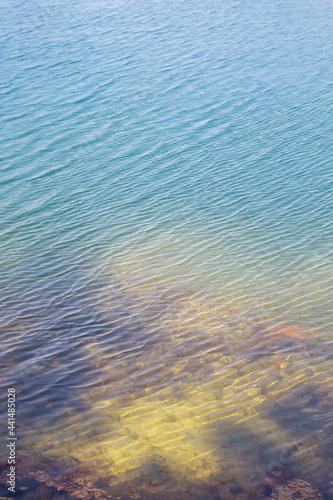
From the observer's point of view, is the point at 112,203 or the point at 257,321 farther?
the point at 112,203

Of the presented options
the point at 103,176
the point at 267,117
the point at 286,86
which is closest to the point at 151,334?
the point at 103,176

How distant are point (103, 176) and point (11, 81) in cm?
1101

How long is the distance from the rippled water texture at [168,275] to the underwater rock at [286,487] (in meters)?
0.05

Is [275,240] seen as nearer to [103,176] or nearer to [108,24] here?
[103,176]

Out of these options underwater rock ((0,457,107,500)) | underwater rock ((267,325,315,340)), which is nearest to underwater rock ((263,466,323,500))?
underwater rock ((0,457,107,500))

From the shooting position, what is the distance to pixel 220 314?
876 centimetres

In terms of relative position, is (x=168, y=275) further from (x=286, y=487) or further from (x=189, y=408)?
(x=286, y=487)

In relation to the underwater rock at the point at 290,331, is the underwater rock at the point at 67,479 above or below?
above

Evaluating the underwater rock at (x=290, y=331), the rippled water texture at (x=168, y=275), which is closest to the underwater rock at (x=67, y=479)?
the rippled water texture at (x=168, y=275)

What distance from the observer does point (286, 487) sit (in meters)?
5.48

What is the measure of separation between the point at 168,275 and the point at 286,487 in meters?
5.21

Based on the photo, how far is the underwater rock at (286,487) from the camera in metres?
5.37

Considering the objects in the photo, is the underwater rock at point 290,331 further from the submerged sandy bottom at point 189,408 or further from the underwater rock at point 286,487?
the underwater rock at point 286,487

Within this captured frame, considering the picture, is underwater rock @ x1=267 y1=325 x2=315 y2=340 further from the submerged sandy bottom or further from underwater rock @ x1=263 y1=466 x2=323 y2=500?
underwater rock @ x1=263 y1=466 x2=323 y2=500
